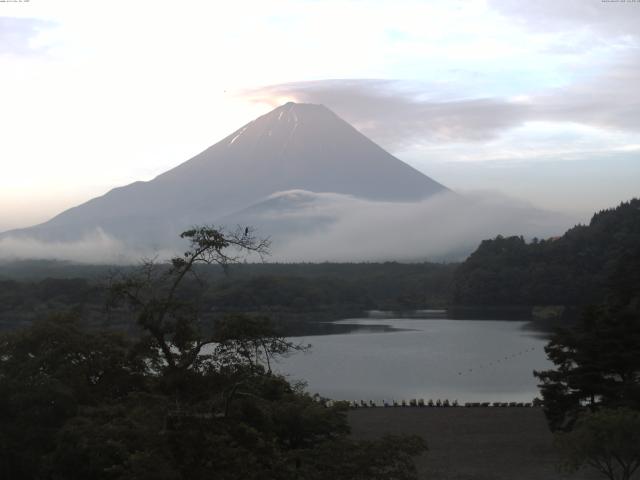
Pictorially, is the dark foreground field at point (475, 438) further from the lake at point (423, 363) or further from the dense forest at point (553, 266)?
the dense forest at point (553, 266)

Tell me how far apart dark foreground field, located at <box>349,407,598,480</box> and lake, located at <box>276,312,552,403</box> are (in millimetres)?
2887

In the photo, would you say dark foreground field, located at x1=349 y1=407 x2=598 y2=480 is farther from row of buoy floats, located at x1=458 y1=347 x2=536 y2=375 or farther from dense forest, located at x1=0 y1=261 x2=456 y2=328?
dense forest, located at x1=0 y1=261 x2=456 y2=328

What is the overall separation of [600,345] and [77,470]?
33.1 ft

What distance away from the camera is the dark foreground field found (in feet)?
45.7

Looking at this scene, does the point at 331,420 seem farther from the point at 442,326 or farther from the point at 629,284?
the point at 442,326

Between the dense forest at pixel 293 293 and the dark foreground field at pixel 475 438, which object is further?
the dense forest at pixel 293 293

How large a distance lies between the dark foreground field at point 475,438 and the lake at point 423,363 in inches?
114

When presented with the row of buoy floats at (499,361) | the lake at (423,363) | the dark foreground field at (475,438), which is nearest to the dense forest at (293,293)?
the lake at (423,363)

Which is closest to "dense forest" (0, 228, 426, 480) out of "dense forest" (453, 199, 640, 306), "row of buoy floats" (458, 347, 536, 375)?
"row of buoy floats" (458, 347, 536, 375)

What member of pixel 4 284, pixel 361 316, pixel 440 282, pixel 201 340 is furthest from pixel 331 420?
pixel 440 282

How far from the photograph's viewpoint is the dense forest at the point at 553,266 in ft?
224

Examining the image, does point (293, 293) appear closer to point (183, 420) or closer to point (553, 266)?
point (553, 266)

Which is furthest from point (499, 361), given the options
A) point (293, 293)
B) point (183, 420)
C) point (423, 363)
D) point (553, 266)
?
point (553, 266)

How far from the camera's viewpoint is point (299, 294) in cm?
7106
